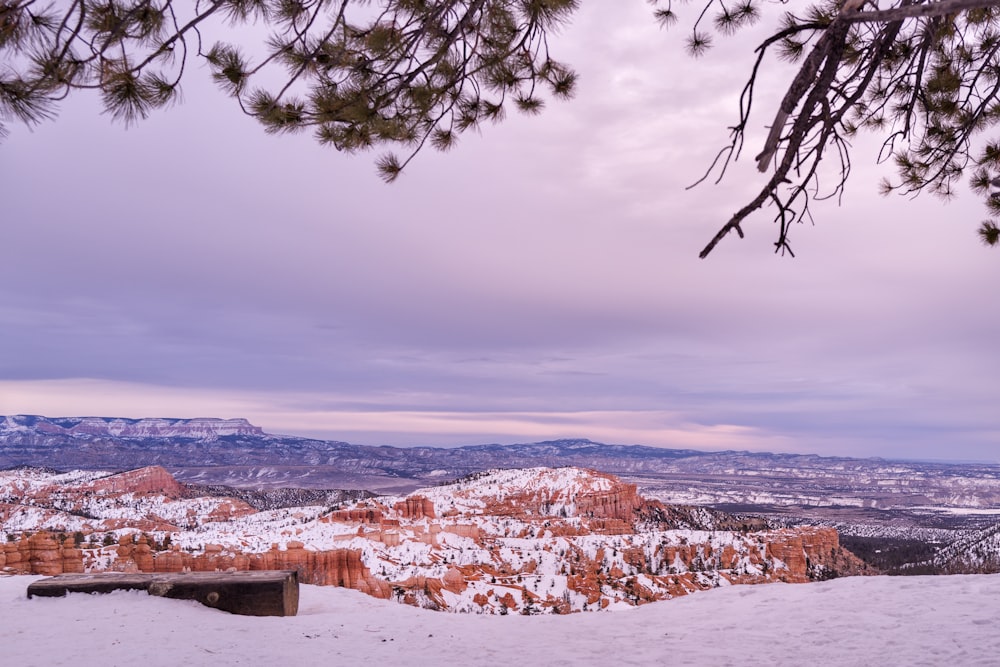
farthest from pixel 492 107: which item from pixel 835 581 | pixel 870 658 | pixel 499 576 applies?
pixel 499 576

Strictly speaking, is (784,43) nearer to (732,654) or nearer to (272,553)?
(732,654)

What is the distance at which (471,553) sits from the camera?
59531 mm

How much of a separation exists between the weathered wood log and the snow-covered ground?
0.22 meters

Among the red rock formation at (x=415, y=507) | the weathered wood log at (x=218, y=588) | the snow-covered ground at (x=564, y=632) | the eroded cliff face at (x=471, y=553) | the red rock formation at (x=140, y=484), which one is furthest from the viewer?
the red rock formation at (x=140, y=484)

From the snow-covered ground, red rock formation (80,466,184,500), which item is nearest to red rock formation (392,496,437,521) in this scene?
red rock formation (80,466,184,500)

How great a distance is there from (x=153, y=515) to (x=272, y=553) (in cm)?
6578

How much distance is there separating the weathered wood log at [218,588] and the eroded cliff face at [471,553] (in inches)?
330

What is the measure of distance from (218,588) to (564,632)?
18.6 ft

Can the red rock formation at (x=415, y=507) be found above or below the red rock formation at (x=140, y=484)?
above

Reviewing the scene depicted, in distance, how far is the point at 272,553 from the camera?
40.4m

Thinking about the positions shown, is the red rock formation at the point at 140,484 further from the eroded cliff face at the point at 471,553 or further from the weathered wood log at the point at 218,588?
the weathered wood log at the point at 218,588

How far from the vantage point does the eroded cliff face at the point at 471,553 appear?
109ft

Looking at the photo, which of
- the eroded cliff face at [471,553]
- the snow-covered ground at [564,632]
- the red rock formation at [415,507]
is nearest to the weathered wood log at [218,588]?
the snow-covered ground at [564,632]

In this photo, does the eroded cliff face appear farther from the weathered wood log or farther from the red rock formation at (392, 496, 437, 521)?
the weathered wood log
